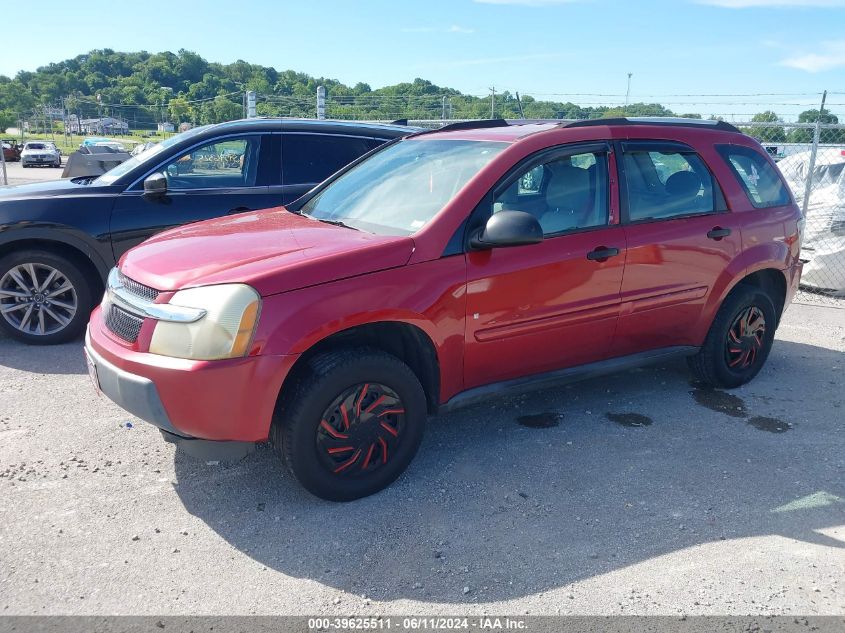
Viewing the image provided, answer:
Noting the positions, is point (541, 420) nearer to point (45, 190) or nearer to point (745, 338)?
point (745, 338)

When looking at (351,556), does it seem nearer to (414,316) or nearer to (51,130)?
(414,316)

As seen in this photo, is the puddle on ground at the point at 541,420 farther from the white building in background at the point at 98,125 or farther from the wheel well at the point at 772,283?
the white building in background at the point at 98,125

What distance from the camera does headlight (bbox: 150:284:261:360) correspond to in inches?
113

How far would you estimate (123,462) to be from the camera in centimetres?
368

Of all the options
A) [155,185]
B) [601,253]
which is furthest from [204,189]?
[601,253]

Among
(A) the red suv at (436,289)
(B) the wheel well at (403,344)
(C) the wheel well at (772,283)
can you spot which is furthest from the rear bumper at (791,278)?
(B) the wheel well at (403,344)

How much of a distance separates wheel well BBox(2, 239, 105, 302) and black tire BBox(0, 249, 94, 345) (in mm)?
34

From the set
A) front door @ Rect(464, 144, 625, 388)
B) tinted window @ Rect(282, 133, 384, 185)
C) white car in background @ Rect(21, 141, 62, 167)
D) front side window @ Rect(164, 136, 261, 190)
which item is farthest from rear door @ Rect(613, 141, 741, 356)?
white car in background @ Rect(21, 141, 62, 167)

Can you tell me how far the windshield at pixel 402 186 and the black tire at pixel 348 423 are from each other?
2.49 feet

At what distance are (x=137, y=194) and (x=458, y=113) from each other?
11666 mm

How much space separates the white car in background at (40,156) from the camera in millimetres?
37406

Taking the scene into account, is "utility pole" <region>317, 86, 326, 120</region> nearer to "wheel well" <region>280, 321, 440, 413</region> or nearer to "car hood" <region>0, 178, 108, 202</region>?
"car hood" <region>0, 178, 108, 202</region>

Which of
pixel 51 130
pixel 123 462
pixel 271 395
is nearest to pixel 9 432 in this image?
pixel 123 462

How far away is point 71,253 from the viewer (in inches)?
219
